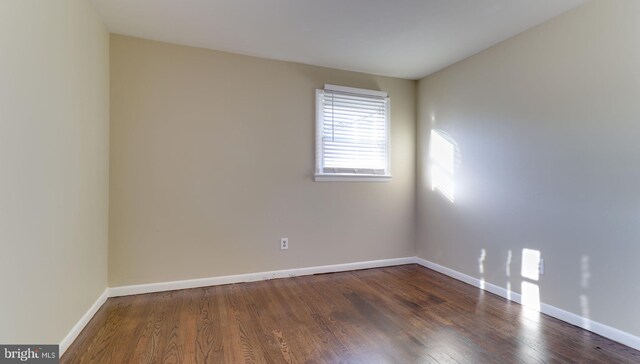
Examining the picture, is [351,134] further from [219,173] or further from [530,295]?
[530,295]

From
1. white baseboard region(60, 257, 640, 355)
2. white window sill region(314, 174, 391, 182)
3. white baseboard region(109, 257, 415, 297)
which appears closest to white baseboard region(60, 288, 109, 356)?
white baseboard region(60, 257, 640, 355)

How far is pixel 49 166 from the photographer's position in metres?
1.54

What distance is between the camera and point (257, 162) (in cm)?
296

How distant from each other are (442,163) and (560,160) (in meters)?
1.18

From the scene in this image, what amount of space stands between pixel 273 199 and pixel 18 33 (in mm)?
2117

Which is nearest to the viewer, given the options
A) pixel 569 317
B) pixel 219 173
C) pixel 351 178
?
pixel 569 317

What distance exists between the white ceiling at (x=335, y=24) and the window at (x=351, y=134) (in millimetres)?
484

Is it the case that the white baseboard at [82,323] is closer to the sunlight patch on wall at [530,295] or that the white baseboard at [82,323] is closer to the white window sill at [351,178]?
the white window sill at [351,178]

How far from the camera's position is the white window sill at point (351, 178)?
10.5ft

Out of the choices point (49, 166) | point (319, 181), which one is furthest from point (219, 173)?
point (49, 166)

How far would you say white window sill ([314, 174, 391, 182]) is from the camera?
10.5ft

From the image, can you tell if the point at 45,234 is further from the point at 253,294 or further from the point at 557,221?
the point at 557,221

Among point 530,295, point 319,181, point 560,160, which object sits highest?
point 560,160

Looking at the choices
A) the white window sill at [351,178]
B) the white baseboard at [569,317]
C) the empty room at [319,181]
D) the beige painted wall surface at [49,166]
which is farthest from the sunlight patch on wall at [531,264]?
the beige painted wall surface at [49,166]
